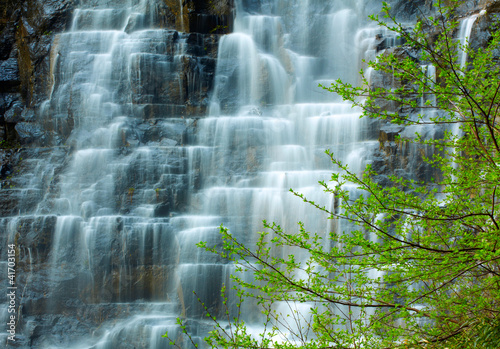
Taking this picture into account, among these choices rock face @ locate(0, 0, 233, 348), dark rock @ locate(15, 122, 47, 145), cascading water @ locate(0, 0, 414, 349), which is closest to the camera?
cascading water @ locate(0, 0, 414, 349)

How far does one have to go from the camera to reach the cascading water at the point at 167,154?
10.5 meters

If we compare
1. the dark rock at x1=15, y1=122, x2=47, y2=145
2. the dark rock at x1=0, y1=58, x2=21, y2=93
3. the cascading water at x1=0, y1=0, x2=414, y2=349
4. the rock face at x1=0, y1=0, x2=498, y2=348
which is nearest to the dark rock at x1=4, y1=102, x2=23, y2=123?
the rock face at x1=0, y1=0, x2=498, y2=348

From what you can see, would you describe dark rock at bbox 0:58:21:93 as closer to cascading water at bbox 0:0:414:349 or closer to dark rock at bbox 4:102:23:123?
dark rock at bbox 4:102:23:123

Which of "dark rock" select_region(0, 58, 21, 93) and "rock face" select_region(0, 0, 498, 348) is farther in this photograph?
"dark rock" select_region(0, 58, 21, 93)

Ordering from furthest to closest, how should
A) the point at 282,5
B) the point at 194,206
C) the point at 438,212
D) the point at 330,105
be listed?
the point at 282,5
the point at 330,105
the point at 194,206
the point at 438,212

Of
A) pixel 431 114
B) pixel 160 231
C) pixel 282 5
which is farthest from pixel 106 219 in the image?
pixel 282 5

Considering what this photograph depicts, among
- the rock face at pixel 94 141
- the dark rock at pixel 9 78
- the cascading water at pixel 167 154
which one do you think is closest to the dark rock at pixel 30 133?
the rock face at pixel 94 141

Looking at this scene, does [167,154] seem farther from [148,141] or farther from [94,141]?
Result: [94,141]

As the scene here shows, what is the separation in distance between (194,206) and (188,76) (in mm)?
4524

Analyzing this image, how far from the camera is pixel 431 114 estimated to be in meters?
11.9

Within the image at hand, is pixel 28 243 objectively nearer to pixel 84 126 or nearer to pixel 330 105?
pixel 84 126

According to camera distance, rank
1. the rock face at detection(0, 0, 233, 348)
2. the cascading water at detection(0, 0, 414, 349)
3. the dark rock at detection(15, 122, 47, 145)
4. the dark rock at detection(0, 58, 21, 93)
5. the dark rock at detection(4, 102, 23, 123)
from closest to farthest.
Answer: the cascading water at detection(0, 0, 414, 349) < the rock face at detection(0, 0, 233, 348) < the dark rock at detection(15, 122, 47, 145) < the dark rock at detection(4, 102, 23, 123) < the dark rock at detection(0, 58, 21, 93)

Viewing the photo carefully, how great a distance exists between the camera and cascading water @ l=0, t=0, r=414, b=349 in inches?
415

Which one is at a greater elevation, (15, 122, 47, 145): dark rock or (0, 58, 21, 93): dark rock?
(0, 58, 21, 93): dark rock
